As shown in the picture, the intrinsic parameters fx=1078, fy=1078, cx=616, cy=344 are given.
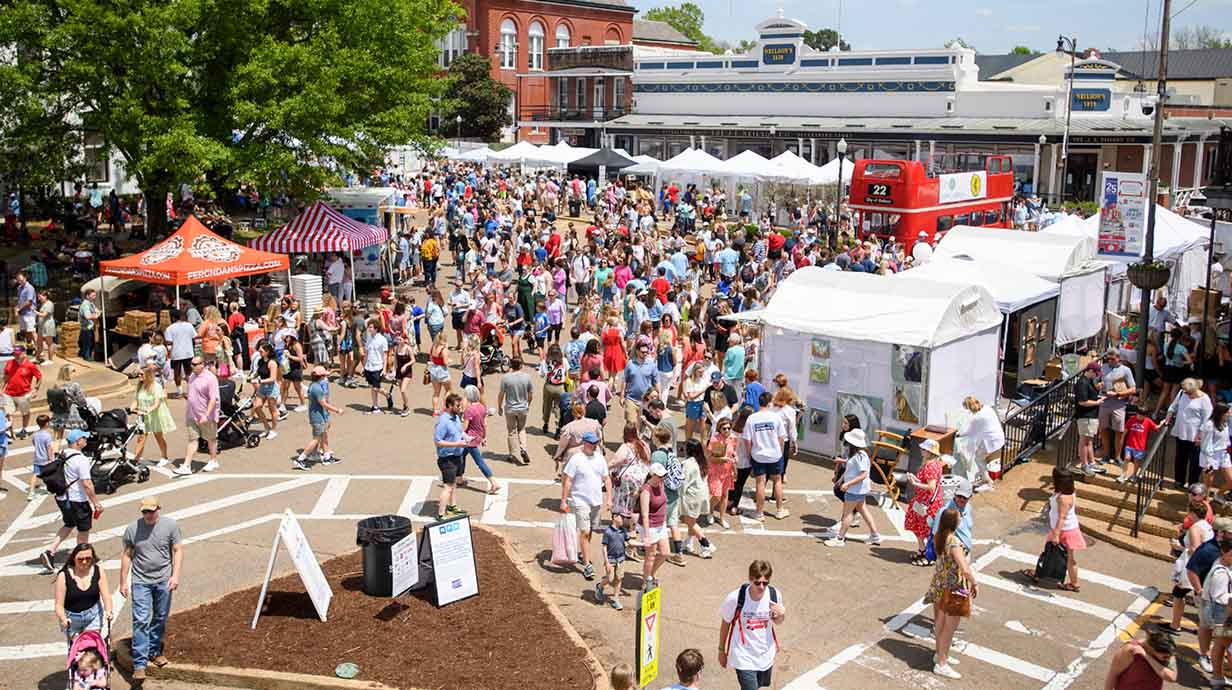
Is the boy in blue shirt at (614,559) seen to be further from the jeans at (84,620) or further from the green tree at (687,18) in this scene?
the green tree at (687,18)

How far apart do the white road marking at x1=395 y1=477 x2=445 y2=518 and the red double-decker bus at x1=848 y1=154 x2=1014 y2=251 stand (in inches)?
805

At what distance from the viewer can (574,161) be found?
149ft

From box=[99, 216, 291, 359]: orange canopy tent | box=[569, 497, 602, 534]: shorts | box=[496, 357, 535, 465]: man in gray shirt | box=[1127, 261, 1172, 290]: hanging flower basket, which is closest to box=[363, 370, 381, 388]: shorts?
box=[496, 357, 535, 465]: man in gray shirt

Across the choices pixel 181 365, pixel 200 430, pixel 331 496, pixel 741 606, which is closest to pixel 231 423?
pixel 200 430

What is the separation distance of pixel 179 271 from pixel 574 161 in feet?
88.9

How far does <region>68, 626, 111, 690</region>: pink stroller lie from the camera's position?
25.5 feet

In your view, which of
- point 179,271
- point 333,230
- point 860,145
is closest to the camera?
point 179,271

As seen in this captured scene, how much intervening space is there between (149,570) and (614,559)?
14.0 feet

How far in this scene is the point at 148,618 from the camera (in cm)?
913

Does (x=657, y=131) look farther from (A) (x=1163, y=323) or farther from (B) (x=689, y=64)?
(A) (x=1163, y=323)

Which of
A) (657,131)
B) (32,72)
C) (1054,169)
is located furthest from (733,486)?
(657,131)

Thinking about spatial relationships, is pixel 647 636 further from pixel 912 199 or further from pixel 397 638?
pixel 912 199

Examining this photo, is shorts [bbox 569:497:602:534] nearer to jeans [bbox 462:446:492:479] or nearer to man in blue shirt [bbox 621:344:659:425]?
jeans [bbox 462:446:492:479]

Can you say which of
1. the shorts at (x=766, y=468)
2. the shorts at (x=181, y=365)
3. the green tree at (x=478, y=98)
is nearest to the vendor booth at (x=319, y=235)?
the shorts at (x=181, y=365)
